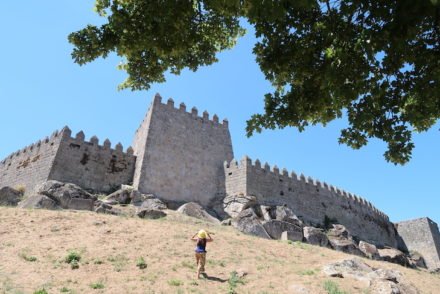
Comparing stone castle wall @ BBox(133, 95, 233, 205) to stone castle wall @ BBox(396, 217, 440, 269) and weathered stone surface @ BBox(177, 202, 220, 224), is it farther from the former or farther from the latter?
stone castle wall @ BBox(396, 217, 440, 269)

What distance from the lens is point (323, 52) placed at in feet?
24.7

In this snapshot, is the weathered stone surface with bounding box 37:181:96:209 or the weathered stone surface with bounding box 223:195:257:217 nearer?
the weathered stone surface with bounding box 37:181:96:209

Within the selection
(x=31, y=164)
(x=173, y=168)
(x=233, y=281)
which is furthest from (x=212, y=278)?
(x=31, y=164)

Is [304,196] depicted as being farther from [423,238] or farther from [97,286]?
[97,286]

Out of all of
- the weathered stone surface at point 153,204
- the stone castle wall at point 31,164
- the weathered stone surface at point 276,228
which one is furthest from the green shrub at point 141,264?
the stone castle wall at point 31,164

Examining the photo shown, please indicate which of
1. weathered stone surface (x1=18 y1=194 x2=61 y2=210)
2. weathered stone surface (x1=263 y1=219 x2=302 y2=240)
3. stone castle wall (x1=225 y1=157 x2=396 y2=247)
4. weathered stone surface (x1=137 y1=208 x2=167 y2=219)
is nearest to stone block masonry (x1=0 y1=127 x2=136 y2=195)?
weathered stone surface (x1=18 y1=194 x2=61 y2=210)

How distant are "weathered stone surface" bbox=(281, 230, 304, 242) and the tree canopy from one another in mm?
13184

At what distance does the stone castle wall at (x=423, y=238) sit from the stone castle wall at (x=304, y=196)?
4.85m

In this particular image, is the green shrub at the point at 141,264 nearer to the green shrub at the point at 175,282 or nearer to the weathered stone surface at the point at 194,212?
the green shrub at the point at 175,282

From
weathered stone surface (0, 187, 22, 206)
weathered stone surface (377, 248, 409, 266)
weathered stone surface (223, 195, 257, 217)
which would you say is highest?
weathered stone surface (223, 195, 257, 217)

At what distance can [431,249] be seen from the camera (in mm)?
36719

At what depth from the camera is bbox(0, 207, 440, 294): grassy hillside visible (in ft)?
32.8

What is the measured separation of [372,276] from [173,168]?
48.2ft

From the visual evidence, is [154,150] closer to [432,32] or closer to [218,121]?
[218,121]
